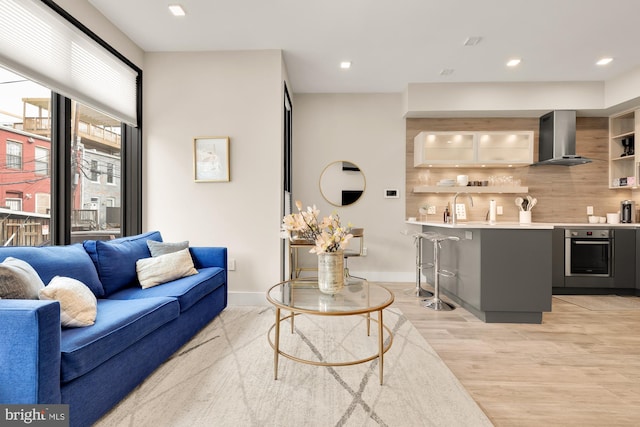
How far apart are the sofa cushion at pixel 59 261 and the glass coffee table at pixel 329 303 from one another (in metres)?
1.27

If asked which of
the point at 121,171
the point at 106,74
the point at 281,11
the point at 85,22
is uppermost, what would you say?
the point at 281,11

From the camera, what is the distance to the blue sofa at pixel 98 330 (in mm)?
1159

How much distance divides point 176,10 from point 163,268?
7.64 ft

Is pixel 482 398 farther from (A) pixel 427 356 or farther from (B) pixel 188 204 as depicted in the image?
(B) pixel 188 204

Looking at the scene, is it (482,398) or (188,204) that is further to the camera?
(188,204)

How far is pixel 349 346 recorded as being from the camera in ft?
7.54

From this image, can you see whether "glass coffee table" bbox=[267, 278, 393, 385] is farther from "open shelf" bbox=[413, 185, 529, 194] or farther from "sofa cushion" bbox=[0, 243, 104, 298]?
"open shelf" bbox=[413, 185, 529, 194]

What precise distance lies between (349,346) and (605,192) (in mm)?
4845

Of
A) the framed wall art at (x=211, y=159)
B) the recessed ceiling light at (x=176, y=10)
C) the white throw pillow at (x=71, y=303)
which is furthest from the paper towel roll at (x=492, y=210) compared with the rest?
the white throw pillow at (x=71, y=303)

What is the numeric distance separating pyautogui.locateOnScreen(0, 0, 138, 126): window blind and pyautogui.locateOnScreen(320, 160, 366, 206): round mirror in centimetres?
272

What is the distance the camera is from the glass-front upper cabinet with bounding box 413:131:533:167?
436 centimetres

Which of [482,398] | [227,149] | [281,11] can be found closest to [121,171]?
[227,149]

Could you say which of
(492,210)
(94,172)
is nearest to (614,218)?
(492,210)

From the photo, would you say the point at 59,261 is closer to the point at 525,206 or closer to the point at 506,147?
the point at 506,147
